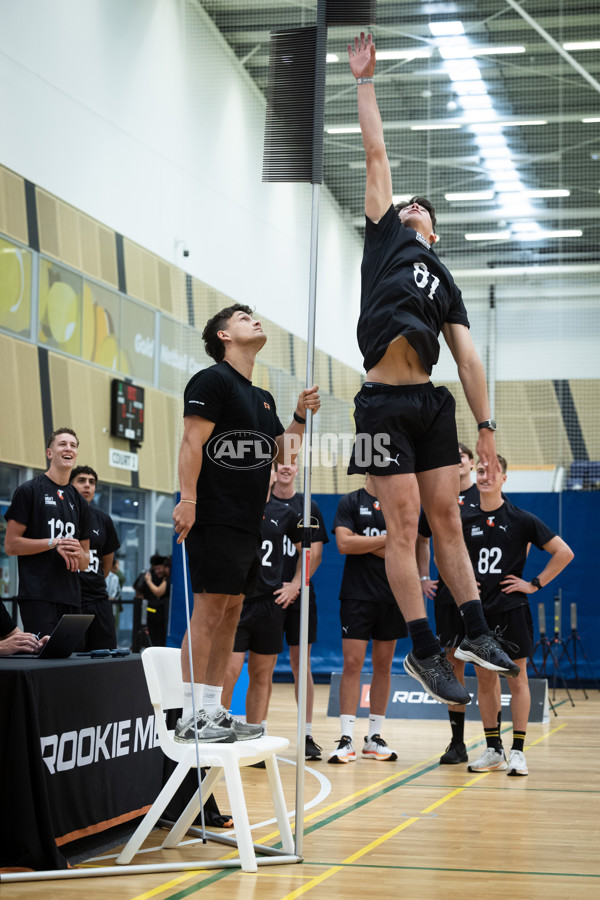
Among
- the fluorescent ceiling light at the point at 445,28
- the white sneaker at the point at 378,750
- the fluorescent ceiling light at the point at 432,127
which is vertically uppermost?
the fluorescent ceiling light at the point at 445,28

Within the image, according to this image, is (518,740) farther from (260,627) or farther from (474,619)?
(474,619)

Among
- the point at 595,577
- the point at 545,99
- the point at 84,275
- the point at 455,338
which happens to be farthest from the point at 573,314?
the point at 455,338

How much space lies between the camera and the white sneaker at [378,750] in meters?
6.79

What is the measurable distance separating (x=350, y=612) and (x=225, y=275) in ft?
27.8

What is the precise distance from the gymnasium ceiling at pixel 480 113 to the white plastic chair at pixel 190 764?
1145 centimetres

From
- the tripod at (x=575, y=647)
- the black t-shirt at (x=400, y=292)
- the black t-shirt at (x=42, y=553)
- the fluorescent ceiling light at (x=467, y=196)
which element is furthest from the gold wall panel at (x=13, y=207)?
the black t-shirt at (x=400, y=292)

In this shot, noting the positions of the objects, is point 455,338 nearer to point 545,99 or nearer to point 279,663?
point 279,663

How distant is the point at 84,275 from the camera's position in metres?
12.8

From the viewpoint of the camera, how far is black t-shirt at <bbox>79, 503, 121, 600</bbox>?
7320 millimetres

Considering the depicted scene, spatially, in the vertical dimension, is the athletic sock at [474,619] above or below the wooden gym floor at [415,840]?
above

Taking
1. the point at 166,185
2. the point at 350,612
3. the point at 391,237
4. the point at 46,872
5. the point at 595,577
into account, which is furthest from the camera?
the point at 166,185

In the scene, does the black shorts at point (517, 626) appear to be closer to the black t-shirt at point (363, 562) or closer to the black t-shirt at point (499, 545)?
the black t-shirt at point (499, 545)

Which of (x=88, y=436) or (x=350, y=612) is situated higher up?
(x=88, y=436)

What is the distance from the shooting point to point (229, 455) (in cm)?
396
